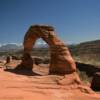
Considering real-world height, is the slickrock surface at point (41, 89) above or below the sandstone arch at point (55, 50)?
below

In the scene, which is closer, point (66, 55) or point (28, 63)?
point (66, 55)

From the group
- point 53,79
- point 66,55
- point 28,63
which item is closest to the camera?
point 53,79

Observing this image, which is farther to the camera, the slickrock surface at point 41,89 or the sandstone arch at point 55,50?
the sandstone arch at point 55,50

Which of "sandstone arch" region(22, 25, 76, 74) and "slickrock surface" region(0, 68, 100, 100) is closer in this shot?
"slickrock surface" region(0, 68, 100, 100)

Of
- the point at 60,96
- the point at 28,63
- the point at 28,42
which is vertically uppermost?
A: the point at 28,42

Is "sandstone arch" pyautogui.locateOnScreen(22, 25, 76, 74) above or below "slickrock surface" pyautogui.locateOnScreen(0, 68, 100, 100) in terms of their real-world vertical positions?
above

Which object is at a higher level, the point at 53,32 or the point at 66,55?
the point at 53,32

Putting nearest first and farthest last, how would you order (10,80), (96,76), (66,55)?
1. (10,80)
2. (66,55)
3. (96,76)

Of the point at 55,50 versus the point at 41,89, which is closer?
the point at 41,89

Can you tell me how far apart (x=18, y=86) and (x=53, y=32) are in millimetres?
6305

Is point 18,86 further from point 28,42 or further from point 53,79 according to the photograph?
point 28,42

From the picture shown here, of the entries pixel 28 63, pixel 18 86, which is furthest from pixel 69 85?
pixel 28 63

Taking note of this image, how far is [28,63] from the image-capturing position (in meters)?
21.4

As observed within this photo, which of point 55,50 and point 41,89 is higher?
point 55,50
